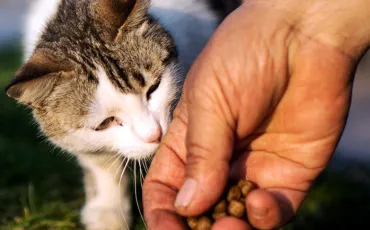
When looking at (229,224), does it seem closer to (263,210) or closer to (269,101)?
(263,210)

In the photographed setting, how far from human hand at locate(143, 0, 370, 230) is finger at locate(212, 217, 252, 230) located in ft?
0.26

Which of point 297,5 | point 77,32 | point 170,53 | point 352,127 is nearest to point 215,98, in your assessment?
point 297,5

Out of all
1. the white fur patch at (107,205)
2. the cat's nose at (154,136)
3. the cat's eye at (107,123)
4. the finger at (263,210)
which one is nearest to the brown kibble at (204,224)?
the finger at (263,210)

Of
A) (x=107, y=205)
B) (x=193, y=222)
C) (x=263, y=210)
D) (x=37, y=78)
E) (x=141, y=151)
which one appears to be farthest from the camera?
(x=107, y=205)

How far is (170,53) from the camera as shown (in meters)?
2.19

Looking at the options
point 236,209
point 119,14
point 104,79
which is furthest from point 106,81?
point 236,209

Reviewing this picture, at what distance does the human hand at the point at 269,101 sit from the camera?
5.17 feet

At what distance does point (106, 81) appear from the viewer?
2.00 metres

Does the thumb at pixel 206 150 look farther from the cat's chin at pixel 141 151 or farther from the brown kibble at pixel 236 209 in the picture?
the cat's chin at pixel 141 151

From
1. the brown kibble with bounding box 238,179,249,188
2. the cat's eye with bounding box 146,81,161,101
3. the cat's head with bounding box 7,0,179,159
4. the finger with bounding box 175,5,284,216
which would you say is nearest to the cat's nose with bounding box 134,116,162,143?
the cat's head with bounding box 7,0,179,159

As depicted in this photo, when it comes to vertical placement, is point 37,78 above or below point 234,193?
above

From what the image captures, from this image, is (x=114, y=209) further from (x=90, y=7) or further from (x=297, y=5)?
(x=297, y=5)

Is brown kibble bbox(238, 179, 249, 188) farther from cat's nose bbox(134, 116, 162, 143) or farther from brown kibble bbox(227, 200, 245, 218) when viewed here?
cat's nose bbox(134, 116, 162, 143)

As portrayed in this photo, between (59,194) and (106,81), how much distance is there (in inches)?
42.6
